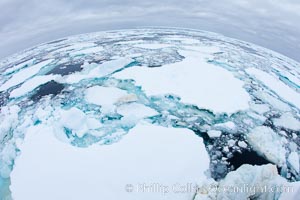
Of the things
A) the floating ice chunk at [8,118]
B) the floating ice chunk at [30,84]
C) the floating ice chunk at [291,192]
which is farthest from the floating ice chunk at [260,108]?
the floating ice chunk at [30,84]

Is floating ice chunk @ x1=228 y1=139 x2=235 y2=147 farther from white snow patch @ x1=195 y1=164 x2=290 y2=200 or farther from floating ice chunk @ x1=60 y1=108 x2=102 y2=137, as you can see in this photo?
floating ice chunk @ x1=60 y1=108 x2=102 y2=137

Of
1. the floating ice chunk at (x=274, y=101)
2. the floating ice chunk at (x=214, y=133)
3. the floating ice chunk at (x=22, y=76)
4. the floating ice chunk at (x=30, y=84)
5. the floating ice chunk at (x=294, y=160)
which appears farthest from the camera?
the floating ice chunk at (x=22, y=76)

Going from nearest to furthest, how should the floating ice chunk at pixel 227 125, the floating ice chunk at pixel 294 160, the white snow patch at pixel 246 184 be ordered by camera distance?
1. the white snow patch at pixel 246 184
2. the floating ice chunk at pixel 294 160
3. the floating ice chunk at pixel 227 125

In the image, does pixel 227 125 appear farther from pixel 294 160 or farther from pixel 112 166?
pixel 112 166

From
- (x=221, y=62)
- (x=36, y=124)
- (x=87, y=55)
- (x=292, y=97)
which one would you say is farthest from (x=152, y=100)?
(x=87, y=55)

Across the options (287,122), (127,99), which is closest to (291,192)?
(287,122)

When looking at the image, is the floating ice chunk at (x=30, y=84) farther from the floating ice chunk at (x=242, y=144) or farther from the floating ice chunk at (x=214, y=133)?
the floating ice chunk at (x=242, y=144)
